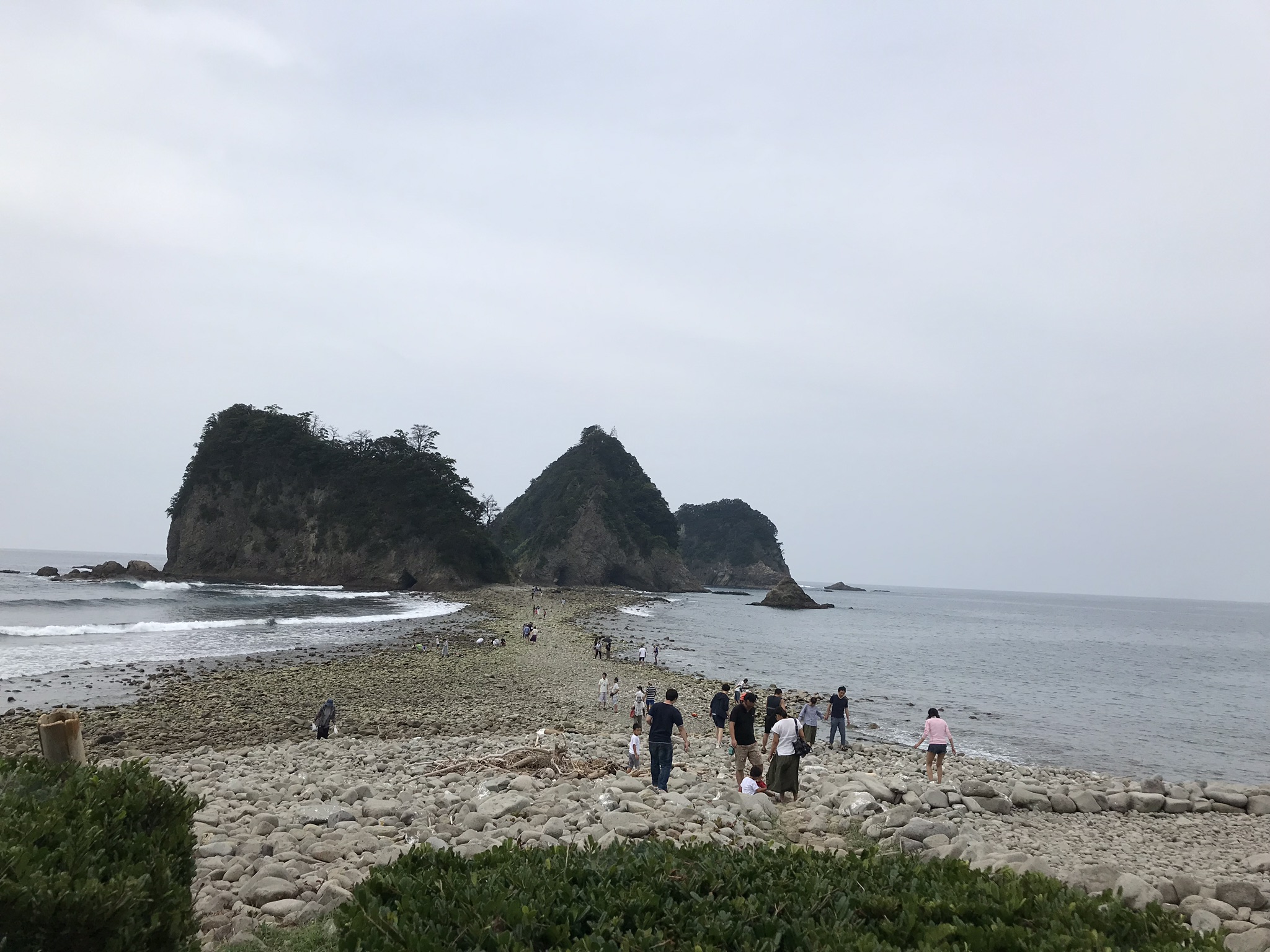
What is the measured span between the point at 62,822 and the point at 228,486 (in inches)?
4159

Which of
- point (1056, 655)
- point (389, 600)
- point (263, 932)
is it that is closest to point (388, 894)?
point (263, 932)

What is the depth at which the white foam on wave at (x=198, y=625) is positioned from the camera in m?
36.0

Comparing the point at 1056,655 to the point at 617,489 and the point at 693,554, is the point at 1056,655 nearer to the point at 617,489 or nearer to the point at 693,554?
the point at 617,489

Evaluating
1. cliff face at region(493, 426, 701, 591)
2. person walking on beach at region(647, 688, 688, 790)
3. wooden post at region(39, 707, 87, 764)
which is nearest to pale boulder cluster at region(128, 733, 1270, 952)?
person walking on beach at region(647, 688, 688, 790)

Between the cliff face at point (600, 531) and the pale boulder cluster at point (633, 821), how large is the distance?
9792 centimetres

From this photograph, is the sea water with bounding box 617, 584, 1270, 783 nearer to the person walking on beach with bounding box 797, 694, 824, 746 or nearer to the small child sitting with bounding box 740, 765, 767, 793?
the person walking on beach with bounding box 797, 694, 824, 746

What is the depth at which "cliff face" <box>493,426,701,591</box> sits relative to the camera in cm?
12206

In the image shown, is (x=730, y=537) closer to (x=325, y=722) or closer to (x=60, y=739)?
(x=325, y=722)

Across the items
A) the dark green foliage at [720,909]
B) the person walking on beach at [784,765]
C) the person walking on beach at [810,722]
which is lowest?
the person walking on beach at [810,722]

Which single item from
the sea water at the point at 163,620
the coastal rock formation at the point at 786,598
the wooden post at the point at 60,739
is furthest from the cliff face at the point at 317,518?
the wooden post at the point at 60,739

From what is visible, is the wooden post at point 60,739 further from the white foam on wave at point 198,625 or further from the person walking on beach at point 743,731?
the white foam on wave at point 198,625

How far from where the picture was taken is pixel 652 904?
4.14m

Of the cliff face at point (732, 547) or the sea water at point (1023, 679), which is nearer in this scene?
the sea water at point (1023, 679)

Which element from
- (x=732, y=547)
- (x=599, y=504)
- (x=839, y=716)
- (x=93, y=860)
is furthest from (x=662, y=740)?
(x=732, y=547)
